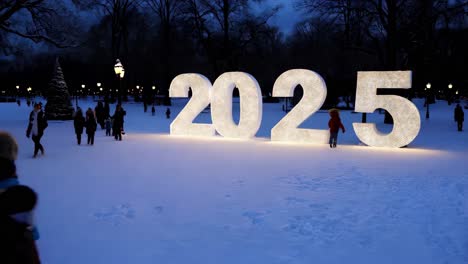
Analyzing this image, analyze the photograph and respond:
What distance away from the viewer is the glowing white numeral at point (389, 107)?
40.2 ft

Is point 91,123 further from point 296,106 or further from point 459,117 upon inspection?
point 459,117

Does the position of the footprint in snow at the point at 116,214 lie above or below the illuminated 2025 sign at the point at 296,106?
below

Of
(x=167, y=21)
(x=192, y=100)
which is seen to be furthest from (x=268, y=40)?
(x=192, y=100)

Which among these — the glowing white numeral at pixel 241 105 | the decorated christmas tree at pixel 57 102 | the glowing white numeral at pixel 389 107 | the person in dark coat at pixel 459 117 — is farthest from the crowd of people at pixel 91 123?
the person in dark coat at pixel 459 117

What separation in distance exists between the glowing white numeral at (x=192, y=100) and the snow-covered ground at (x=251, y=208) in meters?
5.08

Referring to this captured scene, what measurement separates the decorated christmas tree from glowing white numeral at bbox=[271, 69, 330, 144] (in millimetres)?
16644

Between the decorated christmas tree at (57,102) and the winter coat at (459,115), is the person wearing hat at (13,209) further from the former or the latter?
the decorated christmas tree at (57,102)

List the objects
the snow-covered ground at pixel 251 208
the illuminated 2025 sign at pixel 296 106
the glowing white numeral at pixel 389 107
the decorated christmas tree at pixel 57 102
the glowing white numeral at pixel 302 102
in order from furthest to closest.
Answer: the decorated christmas tree at pixel 57 102
the glowing white numeral at pixel 302 102
the illuminated 2025 sign at pixel 296 106
the glowing white numeral at pixel 389 107
the snow-covered ground at pixel 251 208

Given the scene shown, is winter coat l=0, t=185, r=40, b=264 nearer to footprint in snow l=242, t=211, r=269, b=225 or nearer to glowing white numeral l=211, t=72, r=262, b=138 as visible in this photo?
footprint in snow l=242, t=211, r=269, b=225

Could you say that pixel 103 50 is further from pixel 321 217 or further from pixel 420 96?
pixel 321 217

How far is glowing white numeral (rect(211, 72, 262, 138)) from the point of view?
14680 mm

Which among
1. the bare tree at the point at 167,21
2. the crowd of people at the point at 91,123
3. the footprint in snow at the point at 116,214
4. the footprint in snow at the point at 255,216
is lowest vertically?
the footprint in snow at the point at 116,214

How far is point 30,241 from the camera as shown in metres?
2.58

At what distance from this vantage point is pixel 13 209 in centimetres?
242
